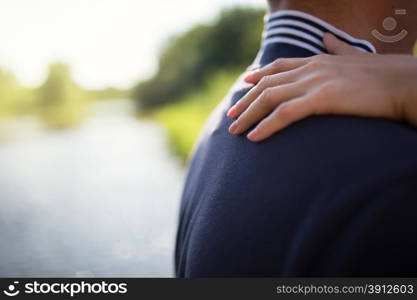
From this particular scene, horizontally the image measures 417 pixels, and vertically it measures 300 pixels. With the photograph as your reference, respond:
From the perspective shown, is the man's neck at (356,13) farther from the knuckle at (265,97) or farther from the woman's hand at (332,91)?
the knuckle at (265,97)

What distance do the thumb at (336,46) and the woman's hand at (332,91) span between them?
A: 0.03 ft

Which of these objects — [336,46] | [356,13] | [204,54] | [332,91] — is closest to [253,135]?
[332,91]

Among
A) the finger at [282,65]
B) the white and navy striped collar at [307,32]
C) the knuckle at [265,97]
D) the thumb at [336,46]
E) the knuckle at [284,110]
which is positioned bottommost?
the knuckle at [284,110]

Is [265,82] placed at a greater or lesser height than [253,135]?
greater

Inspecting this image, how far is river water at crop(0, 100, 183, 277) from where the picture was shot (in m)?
4.16

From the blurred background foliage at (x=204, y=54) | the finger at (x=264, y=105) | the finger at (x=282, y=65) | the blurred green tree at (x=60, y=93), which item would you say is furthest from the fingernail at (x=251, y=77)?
the blurred green tree at (x=60, y=93)

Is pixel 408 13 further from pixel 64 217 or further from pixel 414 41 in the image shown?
pixel 64 217

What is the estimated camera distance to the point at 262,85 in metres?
1.09

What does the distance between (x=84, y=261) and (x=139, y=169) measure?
15.5ft

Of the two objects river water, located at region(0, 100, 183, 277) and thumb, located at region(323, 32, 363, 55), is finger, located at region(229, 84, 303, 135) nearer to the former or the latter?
thumb, located at region(323, 32, 363, 55)

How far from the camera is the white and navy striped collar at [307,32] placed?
1170 millimetres

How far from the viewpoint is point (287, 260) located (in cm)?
94

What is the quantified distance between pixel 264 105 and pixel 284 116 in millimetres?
89

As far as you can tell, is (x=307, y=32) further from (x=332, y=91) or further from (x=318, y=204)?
(x=318, y=204)
